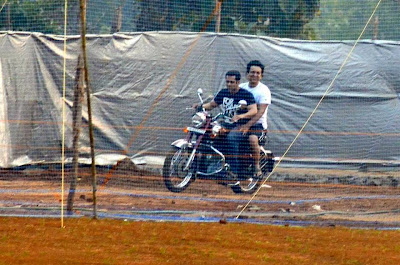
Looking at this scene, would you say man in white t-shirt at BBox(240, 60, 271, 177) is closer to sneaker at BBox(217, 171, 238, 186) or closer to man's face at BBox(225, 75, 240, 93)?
man's face at BBox(225, 75, 240, 93)

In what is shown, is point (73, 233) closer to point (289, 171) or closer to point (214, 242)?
point (214, 242)

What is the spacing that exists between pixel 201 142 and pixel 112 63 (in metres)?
2.76

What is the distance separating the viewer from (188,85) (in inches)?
487

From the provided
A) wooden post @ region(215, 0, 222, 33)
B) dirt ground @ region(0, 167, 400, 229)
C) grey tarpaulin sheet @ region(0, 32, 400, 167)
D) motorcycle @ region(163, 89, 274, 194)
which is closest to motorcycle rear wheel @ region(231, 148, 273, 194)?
motorcycle @ region(163, 89, 274, 194)

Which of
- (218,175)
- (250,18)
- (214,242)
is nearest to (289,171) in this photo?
(218,175)

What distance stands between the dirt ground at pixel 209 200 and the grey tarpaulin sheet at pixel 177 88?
63cm

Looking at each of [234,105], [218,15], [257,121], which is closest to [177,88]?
[218,15]

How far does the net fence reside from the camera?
11352mm

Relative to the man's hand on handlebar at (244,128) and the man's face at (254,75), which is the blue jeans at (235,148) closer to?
the man's hand on handlebar at (244,128)

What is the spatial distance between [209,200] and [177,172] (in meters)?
0.69

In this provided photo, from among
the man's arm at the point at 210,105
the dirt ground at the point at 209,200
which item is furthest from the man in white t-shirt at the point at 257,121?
the dirt ground at the point at 209,200

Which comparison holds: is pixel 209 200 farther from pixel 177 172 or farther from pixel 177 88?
pixel 177 88

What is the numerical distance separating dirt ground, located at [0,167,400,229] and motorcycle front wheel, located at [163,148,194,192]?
0.13 meters

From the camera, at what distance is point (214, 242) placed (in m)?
7.77
